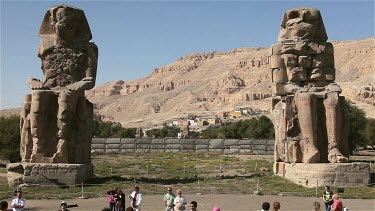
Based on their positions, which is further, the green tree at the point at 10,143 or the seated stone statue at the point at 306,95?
the green tree at the point at 10,143

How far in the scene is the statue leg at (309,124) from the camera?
1500cm

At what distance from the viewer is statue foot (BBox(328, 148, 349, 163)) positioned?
14.6 meters

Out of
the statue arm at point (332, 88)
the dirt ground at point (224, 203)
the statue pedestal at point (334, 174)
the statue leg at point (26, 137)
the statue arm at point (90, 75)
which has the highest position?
the statue arm at point (90, 75)

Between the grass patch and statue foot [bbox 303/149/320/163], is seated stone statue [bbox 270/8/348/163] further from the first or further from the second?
the grass patch

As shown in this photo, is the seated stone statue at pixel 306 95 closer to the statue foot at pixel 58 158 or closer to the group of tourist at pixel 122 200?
the group of tourist at pixel 122 200

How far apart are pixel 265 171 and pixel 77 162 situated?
7.30 meters

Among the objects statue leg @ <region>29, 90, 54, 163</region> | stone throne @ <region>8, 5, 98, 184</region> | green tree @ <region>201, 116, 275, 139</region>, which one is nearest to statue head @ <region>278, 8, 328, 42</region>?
stone throne @ <region>8, 5, 98, 184</region>

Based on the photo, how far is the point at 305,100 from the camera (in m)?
15.1

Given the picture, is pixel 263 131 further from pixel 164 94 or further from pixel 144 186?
pixel 164 94

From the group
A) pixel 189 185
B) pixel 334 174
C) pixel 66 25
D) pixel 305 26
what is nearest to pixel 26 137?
pixel 66 25

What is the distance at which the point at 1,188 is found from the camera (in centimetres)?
1457

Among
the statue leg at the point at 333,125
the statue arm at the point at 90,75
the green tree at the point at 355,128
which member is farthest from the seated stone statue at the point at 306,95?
the green tree at the point at 355,128

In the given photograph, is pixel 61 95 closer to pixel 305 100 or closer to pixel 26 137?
pixel 26 137

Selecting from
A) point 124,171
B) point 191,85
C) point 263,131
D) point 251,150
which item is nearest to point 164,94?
point 191,85
